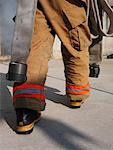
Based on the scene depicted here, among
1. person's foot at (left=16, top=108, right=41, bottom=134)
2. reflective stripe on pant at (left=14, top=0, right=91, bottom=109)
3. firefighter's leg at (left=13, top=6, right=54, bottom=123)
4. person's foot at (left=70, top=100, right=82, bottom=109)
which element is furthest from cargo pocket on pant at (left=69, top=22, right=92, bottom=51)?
person's foot at (left=16, top=108, right=41, bottom=134)

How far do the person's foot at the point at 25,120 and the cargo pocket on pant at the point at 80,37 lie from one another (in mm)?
597

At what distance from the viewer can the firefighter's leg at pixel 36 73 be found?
2531 mm

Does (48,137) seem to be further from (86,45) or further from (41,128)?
(86,45)

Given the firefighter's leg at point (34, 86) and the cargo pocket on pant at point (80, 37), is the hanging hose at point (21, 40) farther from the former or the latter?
the cargo pocket on pant at point (80, 37)

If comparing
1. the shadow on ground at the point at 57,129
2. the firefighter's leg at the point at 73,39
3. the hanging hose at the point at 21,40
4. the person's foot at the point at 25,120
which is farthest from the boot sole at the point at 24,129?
the firefighter's leg at the point at 73,39

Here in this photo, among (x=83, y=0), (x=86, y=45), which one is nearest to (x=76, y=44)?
(x=86, y=45)

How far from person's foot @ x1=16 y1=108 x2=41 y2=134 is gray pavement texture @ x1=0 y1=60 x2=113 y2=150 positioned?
4 cm

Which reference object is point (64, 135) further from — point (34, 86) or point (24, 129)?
point (34, 86)

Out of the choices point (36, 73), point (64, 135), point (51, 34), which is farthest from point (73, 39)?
point (64, 135)

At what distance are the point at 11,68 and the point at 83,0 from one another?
86 cm

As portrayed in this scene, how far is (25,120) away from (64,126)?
1.02ft

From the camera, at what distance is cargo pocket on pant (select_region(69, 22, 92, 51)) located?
2.77 metres

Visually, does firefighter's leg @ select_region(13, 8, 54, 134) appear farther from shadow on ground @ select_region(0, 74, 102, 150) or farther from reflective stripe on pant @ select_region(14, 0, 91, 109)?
shadow on ground @ select_region(0, 74, 102, 150)

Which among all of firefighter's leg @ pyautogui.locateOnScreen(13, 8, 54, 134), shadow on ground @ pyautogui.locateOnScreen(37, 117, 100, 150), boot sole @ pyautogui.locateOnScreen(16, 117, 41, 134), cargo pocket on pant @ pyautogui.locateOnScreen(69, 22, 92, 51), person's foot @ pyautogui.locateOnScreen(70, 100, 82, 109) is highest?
cargo pocket on pant @ pyautogui.locateOnScreen(69, 22, 92, 51)
